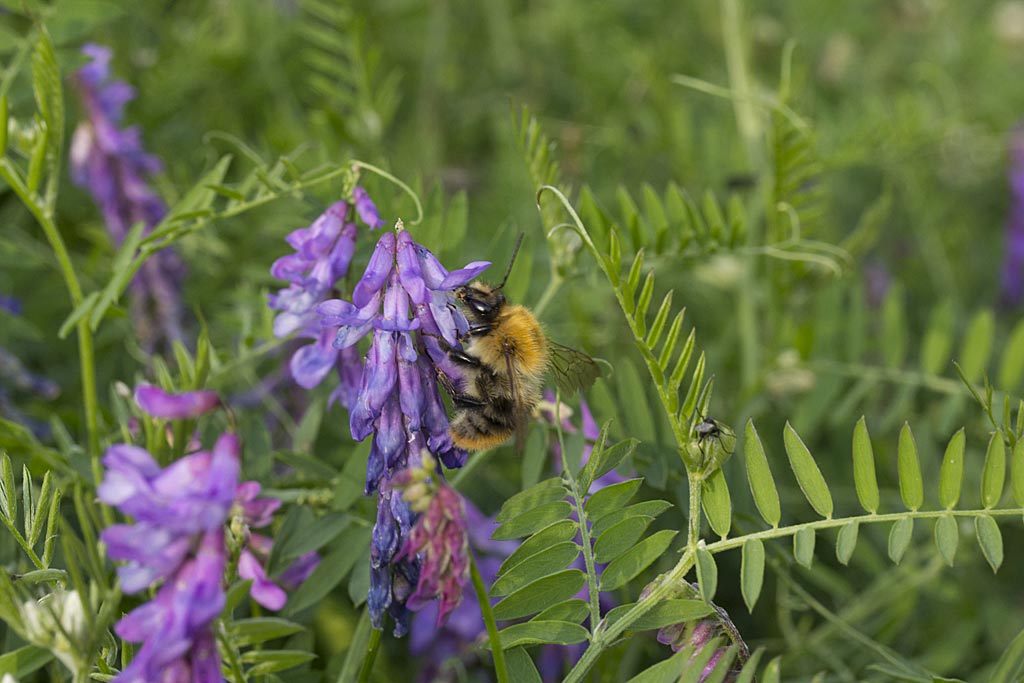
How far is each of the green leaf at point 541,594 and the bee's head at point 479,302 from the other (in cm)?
37

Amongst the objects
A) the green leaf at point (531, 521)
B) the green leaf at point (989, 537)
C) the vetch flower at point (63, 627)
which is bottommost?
the green leaf at point (531, 521)

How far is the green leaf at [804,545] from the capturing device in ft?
4.50

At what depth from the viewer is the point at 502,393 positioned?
1478 mm

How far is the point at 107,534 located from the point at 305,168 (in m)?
1.25

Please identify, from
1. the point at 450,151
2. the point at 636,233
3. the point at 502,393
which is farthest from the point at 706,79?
the point at 502,393

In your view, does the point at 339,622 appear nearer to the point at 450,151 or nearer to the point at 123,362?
the point at 123,362

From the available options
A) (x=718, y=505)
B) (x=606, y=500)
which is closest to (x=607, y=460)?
(x=606, y=500)

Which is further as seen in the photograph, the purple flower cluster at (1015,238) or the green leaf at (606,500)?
the purple flower cluster at (1015,238)

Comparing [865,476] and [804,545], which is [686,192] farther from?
[804,545]

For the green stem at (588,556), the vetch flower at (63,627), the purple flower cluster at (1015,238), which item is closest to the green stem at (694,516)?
the green stem at (588,556)

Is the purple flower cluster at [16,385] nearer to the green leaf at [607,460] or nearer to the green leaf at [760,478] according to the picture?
the green leaf at [607,460]

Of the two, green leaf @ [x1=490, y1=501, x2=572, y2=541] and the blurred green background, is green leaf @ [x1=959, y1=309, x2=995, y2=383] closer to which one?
the blurred green background

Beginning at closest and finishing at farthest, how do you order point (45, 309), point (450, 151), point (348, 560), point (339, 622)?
point (348, 560), point (339, 622), point (45, 309), point (450, 151)

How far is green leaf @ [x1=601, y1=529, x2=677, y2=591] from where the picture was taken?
54.2 inches
